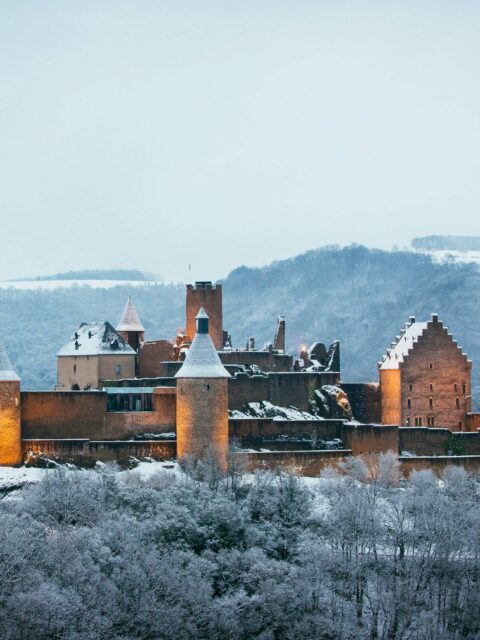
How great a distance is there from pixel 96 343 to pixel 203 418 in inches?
362

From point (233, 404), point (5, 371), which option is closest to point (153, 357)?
point (233, 404)

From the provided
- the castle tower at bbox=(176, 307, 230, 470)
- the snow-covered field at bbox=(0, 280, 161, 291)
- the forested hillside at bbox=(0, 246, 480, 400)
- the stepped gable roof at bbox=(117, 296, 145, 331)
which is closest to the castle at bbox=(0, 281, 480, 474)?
the castle tower at bbox=(176, 307, 230, 470)

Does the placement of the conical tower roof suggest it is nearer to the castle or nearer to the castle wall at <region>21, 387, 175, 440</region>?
the castle

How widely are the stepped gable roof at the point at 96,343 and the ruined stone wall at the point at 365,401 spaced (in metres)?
8.93

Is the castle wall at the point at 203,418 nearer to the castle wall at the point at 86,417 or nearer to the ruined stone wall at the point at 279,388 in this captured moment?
the castle wall at the point at 86,417

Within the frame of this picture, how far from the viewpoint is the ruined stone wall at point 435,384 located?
78.0m

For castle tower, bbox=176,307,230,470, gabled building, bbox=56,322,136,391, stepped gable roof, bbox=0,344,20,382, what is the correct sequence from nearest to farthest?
castle tower, bbox=176,307,230,470 < stepped gable roof, bbox=0,344,20,382 < gabled building, bbox=56,322,136,391

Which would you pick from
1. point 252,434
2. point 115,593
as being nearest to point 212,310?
point 252,434

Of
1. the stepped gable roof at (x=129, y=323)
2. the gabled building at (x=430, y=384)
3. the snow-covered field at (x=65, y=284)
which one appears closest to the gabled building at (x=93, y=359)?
the stepped gable roof at (x=129, y=323)

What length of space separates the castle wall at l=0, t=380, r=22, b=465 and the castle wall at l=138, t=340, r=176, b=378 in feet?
31.0

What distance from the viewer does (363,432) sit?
7356 centimetres

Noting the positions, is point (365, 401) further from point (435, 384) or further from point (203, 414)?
point (203, 414)

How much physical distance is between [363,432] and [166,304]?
254ft

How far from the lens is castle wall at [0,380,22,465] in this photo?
70.8 metres
